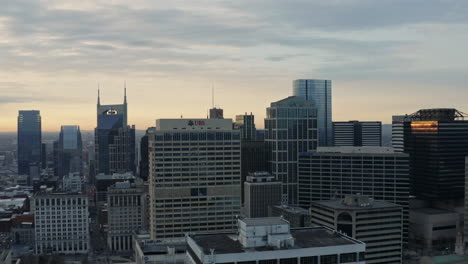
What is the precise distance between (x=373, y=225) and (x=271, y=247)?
86768mm

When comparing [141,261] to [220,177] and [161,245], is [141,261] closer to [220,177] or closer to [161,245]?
[161,245]

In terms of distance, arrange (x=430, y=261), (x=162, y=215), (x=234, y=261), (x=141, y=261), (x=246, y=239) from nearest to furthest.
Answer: (x=234, y=261) < (x=246, y=239) < (x=141, y=261) < (x=430, y=261) < (x=162, y=215)

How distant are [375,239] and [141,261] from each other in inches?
3031

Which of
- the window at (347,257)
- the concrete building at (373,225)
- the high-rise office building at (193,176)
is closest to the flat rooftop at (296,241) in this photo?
the window at (347,257)

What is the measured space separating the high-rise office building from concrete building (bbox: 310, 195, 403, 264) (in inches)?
1528

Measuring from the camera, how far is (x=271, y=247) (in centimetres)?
9438

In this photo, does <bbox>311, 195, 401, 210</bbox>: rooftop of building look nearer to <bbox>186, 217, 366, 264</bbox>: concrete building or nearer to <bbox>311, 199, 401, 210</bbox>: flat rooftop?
<bbox>311, 199, 401, 210</bbox>: flat rooftop

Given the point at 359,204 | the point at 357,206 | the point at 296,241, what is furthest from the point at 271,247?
the point at 359,204

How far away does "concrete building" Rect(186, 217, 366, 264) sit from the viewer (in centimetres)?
8962

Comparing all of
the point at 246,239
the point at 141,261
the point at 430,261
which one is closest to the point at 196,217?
the point at 141,261

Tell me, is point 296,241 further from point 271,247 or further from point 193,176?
point 193,176

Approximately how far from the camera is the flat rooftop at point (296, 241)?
9356 cm

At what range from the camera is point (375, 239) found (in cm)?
17088

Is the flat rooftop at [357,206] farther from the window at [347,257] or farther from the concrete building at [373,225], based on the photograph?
the window at [347,257]
